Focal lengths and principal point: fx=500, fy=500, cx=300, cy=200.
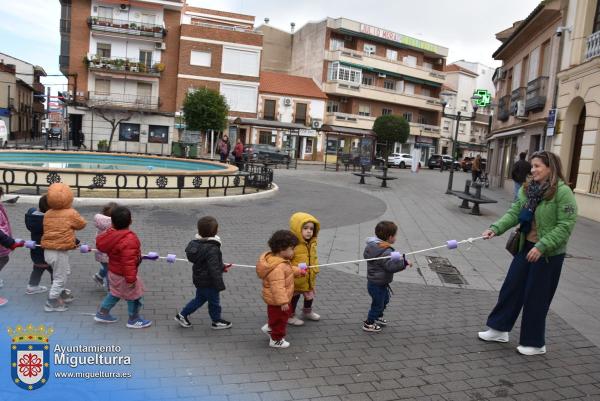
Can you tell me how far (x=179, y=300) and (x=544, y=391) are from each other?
3.55 metres

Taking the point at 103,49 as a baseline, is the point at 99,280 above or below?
below

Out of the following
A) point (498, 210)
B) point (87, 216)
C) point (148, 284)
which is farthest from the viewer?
point (498, 210)

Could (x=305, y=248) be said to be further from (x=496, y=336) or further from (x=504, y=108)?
(x=504, y=108)

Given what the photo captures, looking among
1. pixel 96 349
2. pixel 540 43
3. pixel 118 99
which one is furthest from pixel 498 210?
A: pixel 118 99

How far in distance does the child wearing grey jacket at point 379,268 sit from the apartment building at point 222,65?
121 feet

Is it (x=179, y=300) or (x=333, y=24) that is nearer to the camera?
(x=179, y=300)

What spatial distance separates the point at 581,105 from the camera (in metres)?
15.8

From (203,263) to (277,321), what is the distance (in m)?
0.84

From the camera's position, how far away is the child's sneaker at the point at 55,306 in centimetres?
478

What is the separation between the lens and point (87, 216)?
9.80 meters

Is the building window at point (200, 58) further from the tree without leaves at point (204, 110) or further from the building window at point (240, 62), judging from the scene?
the tree without leaves at point (204, 110)

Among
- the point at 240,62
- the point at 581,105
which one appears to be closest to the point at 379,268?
the point at 581,105

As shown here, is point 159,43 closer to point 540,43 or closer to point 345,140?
point 345,140

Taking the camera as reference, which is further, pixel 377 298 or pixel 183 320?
pixel 377 298
